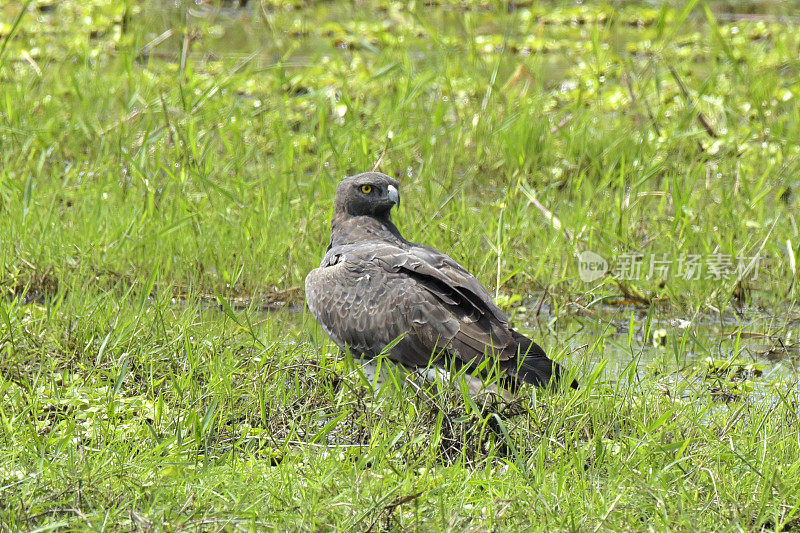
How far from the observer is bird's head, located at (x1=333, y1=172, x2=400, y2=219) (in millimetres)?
5383

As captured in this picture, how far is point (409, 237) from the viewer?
6.26 meters

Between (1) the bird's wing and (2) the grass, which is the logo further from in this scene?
(1) the bird's wing

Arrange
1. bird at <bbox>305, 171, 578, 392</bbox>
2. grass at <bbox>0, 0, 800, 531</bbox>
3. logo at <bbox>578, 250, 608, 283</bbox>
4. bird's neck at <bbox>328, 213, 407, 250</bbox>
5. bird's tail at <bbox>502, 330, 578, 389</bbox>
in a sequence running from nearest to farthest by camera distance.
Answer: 1. grass at <bbox>0, 0, 800, 531</bbox>
2. bird's tail at <bbox>502, 330, 578, 389</bbox>
3. bird at <bbox>305, 171, 578, 392</bbox>
4. bird's neck at <bbox>328, 213, 407, 250</bbox>
5. logo at <bbox>578, 250, 608, 283</bbox>

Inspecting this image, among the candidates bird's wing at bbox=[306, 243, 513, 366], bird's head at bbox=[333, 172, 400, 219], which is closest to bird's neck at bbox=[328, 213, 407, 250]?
bird's head at bbox=[333, 172, 400, 219]

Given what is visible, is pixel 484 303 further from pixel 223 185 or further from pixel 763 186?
pixel 763 186

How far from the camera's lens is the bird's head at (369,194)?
5.38 m

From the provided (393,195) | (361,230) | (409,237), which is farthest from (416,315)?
(409,237)

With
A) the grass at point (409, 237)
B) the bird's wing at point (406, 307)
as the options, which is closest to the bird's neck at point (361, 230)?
the bird's wing at point (406, 307)

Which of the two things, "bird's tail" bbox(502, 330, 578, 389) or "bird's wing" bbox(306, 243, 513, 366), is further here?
"bird's wing" bbox(306, 243, 513, 366)

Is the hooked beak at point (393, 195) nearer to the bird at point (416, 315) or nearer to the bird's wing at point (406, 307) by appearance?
the bird at point (416, 315)

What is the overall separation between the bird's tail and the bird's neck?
3.71 ft

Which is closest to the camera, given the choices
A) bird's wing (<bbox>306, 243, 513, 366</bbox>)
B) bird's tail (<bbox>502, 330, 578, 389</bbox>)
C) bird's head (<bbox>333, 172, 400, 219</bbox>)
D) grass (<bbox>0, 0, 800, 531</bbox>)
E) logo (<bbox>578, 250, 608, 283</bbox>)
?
grass (<bbox>0, 0, 800, 531</bbox>)

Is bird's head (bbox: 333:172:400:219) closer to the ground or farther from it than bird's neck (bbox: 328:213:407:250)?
farther from it

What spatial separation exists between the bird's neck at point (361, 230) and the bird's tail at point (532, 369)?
3.71 ft
